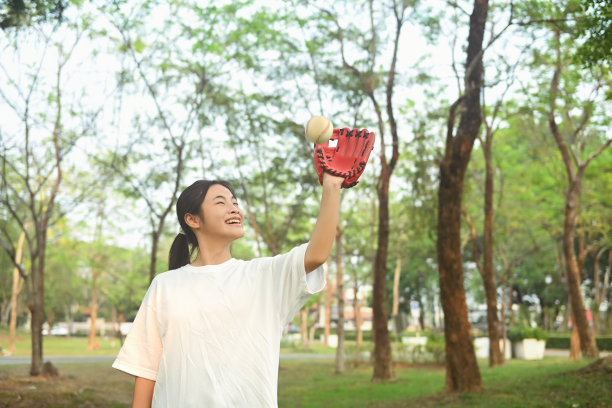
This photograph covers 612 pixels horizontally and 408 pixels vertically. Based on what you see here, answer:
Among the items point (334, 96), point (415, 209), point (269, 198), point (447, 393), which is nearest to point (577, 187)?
point (415, 209)

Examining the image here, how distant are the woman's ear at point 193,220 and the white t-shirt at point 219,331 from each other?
24cm

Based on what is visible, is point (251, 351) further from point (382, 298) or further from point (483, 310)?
point (483, 310)

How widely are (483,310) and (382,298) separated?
44.2 metres

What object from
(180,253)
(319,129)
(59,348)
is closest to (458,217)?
(180,253)

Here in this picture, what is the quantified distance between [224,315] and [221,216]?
1.46ft

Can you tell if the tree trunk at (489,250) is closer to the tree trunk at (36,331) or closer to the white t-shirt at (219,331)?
the tree trunk at (36,331)

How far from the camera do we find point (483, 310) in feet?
197

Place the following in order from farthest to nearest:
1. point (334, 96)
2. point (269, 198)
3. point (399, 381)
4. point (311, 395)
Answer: point (269, 198)
point (334, 96)
point (399, 381)
point (311, 395)

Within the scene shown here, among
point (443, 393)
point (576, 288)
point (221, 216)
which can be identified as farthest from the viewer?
point (576, 288)

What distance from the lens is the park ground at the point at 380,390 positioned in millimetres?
10664

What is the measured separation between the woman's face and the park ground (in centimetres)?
844

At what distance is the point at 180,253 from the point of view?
288cm

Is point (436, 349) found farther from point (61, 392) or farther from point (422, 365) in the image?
point (61, 392)

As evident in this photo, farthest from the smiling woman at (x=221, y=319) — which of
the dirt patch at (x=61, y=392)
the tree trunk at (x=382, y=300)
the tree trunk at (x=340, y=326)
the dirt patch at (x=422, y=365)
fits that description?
the dirt patch at (x=422, y=365)
